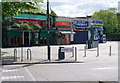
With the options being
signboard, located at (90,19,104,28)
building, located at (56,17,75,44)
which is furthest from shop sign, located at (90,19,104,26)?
building, located at (56,17,75,44)

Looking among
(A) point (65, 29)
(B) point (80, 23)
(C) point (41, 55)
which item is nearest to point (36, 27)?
(A) point (65, 29)

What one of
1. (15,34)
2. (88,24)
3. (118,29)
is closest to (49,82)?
(15,34)

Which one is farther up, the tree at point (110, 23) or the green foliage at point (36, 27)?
the tree at point (110, 23)

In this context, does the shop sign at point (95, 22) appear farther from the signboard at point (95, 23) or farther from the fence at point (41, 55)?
the fence at point (41, 55)

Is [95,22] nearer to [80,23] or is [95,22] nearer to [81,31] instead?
[81,31]

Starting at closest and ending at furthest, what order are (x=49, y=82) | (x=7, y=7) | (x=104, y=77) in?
(x=49, y=82) → (x=104, y=77) → (x=7, y=7)

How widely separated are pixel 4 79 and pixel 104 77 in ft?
14.3

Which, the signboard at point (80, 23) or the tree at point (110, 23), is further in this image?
the tree at point (110, 23)

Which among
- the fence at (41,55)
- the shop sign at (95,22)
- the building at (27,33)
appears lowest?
the fence at (41,55)

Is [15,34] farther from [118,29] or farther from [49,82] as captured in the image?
[118,29]

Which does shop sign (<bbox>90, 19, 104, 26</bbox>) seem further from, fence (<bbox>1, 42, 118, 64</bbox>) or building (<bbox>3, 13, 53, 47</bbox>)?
fence (<bbox>1, 42, 118, 64</bbox>)

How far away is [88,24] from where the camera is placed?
152 feet

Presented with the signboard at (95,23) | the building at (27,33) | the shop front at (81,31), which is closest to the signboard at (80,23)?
the shop front at (81,31)

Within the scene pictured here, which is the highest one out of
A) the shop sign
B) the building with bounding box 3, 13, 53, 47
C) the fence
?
the shop sign
